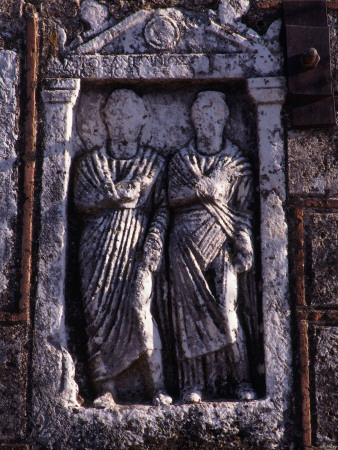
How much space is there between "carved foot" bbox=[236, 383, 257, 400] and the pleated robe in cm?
80

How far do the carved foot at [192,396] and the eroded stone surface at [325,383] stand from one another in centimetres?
95

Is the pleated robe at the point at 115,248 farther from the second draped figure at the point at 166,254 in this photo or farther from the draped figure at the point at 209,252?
the draped figure at the point at 209,252

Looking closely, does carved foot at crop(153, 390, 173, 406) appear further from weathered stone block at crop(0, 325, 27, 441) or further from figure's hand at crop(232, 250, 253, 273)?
figure's hand at crop(232, 250, 253, 273)

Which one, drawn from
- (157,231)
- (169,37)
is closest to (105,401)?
(157,231)

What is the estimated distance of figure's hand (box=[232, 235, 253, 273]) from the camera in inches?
271

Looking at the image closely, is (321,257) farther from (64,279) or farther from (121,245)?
(64,279)

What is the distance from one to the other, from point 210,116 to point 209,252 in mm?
1253

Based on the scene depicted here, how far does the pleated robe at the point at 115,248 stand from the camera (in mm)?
6789

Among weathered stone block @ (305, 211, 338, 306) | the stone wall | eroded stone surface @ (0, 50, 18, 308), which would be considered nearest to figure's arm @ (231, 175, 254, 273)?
the stone wall

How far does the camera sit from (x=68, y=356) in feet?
22.2

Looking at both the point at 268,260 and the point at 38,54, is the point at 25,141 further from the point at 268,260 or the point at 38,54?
the point at 268,260

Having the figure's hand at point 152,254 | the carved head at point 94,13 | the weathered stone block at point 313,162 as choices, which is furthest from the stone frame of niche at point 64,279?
the figure's hand at point 152,254

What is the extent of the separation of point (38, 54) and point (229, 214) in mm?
2263

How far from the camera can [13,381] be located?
6.70 metres
